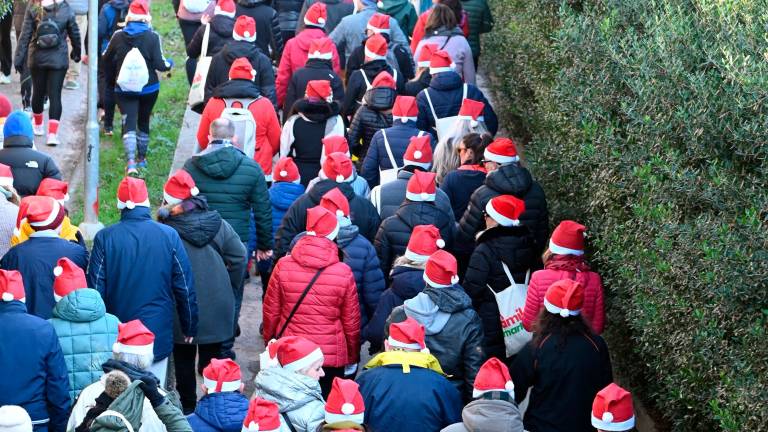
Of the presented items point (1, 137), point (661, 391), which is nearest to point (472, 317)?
point (661, 391)

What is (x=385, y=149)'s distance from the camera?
11969 millimetres

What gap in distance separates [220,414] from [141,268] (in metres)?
1.92

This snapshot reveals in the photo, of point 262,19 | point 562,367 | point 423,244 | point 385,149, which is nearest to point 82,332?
point 423,244

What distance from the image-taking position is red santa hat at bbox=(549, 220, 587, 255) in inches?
382

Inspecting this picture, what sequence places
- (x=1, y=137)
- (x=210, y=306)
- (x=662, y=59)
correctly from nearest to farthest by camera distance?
(x=662, y=59), (x=210, y=306), (x=1, y=137)

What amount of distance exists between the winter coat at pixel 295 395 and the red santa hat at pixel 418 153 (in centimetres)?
373

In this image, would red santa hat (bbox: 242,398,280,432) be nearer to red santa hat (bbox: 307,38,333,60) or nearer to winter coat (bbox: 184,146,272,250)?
winter coat (bbox: 184,146,272,250)

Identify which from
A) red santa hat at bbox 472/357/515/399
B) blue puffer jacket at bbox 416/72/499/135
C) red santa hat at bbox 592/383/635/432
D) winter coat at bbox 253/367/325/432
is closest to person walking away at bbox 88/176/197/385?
winter coat at bbox 253/367/325/432

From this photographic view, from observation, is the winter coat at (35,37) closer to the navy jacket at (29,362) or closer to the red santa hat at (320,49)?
the red santa hat at (320,49)

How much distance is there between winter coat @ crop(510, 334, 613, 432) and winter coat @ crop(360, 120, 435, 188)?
146 inches

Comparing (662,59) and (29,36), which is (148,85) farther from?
(662,59)

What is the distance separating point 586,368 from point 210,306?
9.16 feet

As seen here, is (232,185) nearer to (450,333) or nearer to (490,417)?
(450,333)

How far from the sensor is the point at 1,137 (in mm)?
12062
